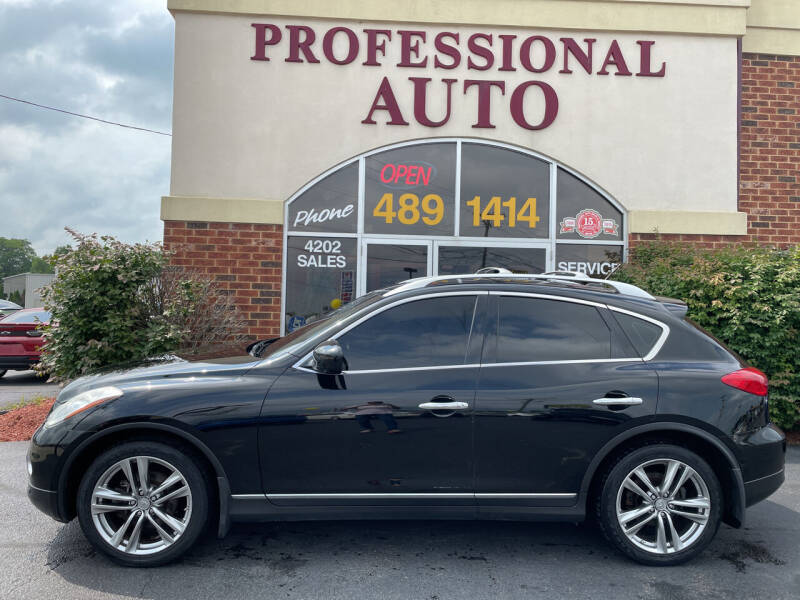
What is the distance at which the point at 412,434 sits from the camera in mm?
3420

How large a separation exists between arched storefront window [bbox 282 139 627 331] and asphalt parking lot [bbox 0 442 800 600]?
477cm

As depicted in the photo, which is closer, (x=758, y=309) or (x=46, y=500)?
(x=46, y=500)

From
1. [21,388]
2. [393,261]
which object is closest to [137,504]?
[393,261]

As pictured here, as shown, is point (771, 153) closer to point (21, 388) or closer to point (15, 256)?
point (21, 388)

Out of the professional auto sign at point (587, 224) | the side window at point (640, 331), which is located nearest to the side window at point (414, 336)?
the side window at point (640, 331)

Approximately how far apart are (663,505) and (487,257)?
5.44m

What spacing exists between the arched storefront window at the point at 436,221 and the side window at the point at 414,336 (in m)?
4.79

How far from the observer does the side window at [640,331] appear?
366 cm

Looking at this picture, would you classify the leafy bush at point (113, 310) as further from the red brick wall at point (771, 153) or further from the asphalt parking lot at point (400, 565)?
the red brick wall at point (771, 153)

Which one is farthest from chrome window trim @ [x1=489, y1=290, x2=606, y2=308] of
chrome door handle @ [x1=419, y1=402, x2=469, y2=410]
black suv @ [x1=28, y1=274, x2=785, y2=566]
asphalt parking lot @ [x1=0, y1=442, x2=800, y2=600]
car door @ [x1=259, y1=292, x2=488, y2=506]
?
asphalt parking lot @ [x1=0, y1=442, x2=800, y2=600]

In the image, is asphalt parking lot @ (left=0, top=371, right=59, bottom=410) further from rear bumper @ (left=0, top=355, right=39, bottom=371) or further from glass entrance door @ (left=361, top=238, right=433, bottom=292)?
glass entrance door @ (left=361, top=238, right=433, bottom=292)

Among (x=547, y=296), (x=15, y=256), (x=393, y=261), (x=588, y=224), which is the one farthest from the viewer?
(x=15, y=256)

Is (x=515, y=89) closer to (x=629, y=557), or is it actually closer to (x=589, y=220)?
(x=589, y=220)

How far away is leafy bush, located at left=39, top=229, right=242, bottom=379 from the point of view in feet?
21.7
